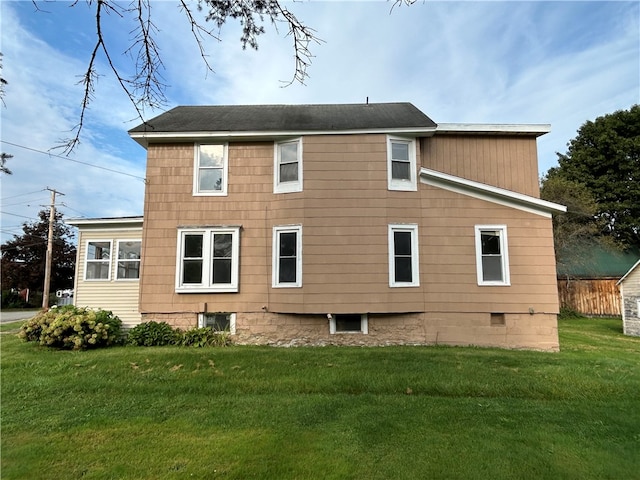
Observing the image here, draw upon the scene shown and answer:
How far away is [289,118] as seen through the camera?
11.4 meters

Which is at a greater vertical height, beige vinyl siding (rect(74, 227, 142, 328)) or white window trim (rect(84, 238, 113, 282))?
white window trim (rect(84, 238, 113, 282))

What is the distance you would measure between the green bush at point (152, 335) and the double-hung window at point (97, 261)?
12.5 feet

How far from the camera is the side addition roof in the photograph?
33.7 ft

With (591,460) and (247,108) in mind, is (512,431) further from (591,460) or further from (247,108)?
(247,108)

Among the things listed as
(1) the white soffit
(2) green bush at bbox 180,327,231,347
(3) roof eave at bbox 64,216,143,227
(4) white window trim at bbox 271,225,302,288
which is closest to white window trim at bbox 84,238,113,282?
(3) roof eave at bbox 64,216,143,227

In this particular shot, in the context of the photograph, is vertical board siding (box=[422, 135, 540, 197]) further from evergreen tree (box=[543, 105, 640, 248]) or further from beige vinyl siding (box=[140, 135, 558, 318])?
evergreen tree (box=[543, 105, 640, 248])

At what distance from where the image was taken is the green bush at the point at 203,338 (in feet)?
32.2

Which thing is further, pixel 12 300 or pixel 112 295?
pixel 12 300

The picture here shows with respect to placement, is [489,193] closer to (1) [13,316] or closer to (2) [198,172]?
(2) [198,172]

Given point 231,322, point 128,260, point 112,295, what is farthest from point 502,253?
point 112,295

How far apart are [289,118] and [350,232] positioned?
4046mm

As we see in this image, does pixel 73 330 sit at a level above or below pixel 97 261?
below

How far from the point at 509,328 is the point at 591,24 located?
8966mm

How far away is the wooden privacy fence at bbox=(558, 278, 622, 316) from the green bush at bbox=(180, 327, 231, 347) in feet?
69.8
